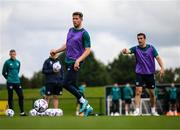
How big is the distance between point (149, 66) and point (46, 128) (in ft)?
22.1

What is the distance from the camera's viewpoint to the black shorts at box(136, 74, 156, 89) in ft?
50.8

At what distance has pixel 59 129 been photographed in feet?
29.6

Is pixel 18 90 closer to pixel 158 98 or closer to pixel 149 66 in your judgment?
pixel 149 66

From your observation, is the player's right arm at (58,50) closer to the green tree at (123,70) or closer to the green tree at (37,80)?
the green tree at (37,80)

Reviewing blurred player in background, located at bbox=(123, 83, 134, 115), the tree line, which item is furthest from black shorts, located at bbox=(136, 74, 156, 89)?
the tree line

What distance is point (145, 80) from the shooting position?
15555mm

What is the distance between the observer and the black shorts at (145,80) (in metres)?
15.5

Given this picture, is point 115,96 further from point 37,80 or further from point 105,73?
point 37,80

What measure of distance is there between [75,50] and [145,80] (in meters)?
3.52

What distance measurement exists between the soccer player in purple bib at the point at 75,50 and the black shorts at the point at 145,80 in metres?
3.03

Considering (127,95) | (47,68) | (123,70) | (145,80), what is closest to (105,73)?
(123,70)

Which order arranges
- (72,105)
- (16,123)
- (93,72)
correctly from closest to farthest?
(16,123)
(72,105)
(93,72)

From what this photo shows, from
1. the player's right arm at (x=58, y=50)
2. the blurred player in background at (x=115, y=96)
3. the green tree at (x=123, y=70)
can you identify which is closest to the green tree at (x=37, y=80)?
the green tree at (x=123, y=70)

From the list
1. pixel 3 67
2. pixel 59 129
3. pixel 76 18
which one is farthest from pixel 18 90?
pixel 59 129
